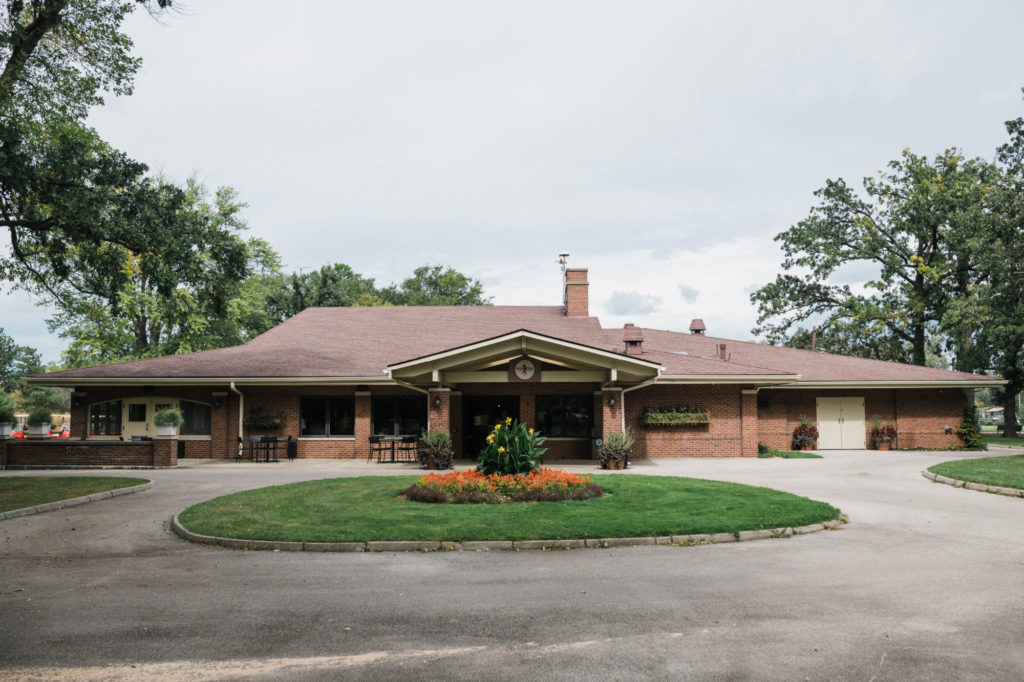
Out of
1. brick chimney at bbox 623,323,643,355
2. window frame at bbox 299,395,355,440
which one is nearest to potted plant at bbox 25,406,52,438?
window frame at bbox 299,395,355,440

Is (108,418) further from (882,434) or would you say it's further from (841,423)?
(882,434)

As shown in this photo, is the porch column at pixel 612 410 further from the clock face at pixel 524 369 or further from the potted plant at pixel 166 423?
the potted plant at pixel 166 423

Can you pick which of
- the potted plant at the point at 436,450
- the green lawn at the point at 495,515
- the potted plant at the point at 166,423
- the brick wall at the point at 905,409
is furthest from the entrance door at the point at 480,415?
the brick wall at the point at 905,409

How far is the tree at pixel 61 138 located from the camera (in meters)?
17.7

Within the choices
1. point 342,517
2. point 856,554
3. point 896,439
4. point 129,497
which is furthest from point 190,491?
point 896,439

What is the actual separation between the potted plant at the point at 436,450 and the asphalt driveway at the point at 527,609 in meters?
8.87

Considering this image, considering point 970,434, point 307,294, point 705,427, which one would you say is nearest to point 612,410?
point 705,427

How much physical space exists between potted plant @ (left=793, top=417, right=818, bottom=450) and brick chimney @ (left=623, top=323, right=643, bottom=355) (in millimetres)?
6405

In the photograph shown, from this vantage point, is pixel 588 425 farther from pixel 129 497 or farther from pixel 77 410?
pixel 77 410

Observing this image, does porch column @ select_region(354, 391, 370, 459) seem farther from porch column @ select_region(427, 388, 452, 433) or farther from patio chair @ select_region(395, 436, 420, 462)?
porch column @ select_region(427, 388, 452, 433)

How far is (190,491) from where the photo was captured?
1459 cm

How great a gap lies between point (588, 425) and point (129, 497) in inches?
525

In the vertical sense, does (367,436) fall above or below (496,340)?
below

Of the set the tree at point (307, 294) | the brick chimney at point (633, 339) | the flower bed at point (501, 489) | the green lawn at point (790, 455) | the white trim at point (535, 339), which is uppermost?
the tree at point (307, 294)
